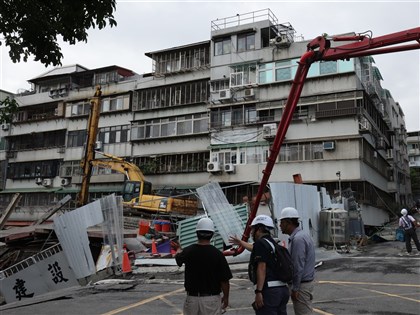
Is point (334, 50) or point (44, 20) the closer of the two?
point (44, 20)

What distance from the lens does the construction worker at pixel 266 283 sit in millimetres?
4496

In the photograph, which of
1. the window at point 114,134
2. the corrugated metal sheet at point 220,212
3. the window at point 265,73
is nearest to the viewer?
the corrugated metal sheet at point 220,212

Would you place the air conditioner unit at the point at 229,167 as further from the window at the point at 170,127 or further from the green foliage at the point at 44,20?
the green foliage at the point at 44,20

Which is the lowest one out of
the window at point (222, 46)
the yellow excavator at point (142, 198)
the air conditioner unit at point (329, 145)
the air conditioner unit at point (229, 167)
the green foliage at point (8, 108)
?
the yellow excavator at point (142, 198)

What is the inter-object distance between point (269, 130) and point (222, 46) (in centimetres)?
916

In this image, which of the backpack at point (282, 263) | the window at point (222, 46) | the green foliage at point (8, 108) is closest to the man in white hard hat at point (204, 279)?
the backpack at point (282, 263)

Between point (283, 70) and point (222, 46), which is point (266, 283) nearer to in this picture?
point (283, 70)

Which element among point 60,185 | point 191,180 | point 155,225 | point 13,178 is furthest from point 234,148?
point 13,178

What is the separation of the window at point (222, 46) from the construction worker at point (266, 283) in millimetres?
30338

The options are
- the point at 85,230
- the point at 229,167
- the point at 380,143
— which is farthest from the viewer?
the point at 380,143

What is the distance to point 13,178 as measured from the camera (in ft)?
143

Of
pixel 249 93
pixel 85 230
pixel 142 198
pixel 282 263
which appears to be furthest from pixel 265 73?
pixel 282 263

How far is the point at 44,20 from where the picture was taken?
17.8 feet

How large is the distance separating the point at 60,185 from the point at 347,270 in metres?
33.7
